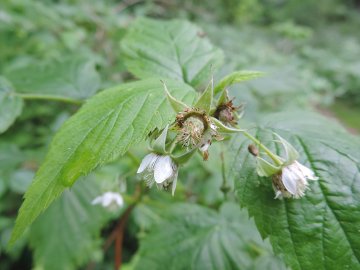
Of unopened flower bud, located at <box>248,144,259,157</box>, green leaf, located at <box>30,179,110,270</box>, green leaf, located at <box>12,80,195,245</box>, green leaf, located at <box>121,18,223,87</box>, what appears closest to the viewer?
green leaf, located at <box>12,80,195,245</box>

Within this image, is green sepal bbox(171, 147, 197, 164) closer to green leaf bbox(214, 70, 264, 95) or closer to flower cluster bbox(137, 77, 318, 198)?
flower cluster bbox(137, 77, 318, 198)

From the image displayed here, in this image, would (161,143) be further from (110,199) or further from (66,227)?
(66,227)

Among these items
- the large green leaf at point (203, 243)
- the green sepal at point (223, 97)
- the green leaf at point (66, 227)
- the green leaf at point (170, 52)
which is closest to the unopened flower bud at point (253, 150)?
the green sepal at point (223, 97)

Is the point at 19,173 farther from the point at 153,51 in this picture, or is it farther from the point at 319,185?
the point at 319,185

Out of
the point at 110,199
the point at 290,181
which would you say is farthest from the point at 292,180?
the point at 110,199

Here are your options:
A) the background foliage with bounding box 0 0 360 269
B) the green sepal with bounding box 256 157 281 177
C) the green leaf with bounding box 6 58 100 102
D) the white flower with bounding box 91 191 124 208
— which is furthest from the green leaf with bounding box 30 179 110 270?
the green sepal with bounding box 256 157 281 177

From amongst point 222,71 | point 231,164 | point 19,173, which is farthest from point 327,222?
point 19,173

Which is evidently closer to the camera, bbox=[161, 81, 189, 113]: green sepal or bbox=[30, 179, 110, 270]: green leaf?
bbox=[161, 81, 189, 113]: green sepal
